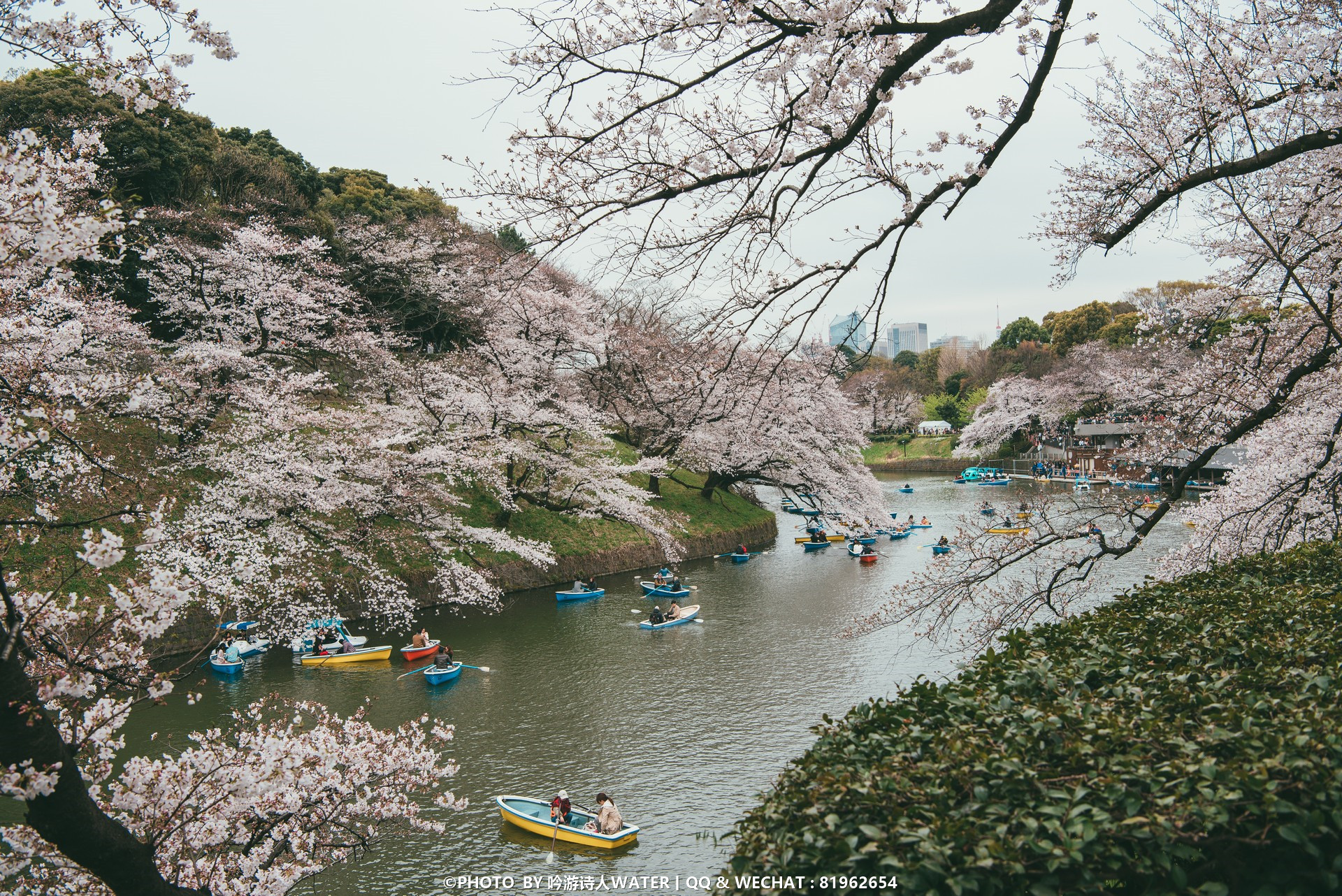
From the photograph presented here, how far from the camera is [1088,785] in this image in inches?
106

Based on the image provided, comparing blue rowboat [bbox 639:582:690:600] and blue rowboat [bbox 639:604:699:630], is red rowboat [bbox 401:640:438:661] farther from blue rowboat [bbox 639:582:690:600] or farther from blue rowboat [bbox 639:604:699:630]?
blue rowboat [bbox 639:582:690:600]

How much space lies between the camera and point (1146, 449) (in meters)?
8.53

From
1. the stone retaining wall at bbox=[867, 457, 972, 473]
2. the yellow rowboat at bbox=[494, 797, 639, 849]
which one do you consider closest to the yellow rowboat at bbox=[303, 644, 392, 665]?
the yellow rowboat at bbox=[494, 797, 639, 849]

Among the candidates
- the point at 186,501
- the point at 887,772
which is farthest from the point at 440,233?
the point at 887,772

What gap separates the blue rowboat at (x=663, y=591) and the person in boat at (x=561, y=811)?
34.0 ft

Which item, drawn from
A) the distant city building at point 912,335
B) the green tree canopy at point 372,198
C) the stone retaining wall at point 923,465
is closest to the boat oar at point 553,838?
the green tree canopy at point 372,198

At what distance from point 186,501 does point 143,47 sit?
1576 centimetres

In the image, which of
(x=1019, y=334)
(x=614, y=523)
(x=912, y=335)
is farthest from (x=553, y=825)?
(x=912, y=335)

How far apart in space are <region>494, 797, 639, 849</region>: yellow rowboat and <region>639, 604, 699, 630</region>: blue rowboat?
7715 millimetres

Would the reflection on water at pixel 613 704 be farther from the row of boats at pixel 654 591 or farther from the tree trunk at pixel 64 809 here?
the tree trunk at pixel 64 809

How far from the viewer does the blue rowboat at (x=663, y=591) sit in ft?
62.3

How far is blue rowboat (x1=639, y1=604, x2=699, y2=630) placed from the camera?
16.7 meters

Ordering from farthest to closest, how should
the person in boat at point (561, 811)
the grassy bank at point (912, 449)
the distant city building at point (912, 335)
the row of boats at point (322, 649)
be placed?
the distant city building at point (912, 335) < the grassy bank at point (912, 449) < the row of boats at point (322, 649) < the person in boat at point (561, 811)

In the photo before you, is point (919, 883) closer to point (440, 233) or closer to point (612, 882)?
point (612, 882)
